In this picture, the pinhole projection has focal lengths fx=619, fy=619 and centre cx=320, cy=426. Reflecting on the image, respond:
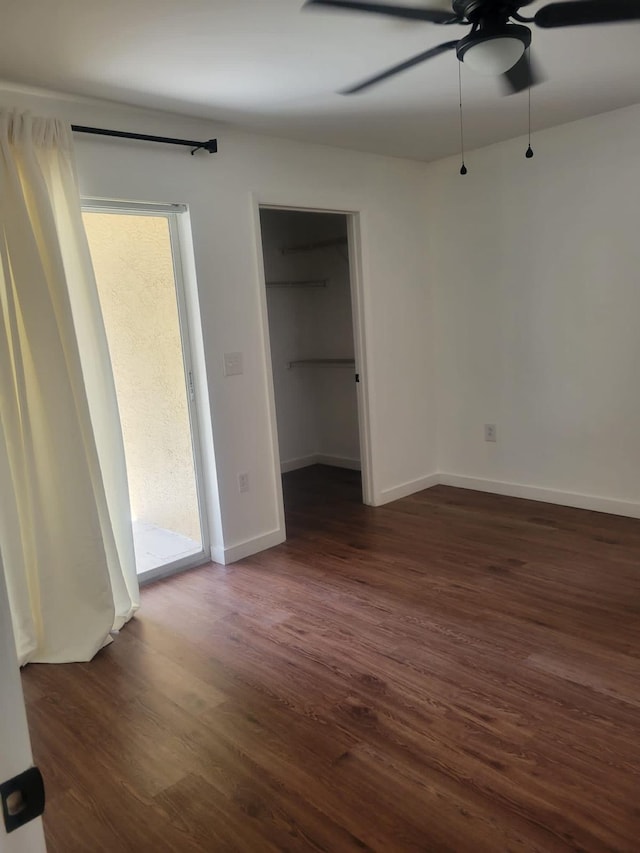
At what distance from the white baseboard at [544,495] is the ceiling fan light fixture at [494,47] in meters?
2.91

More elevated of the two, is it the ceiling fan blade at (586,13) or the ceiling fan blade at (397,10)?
the ceiling fan blade at (397,10)

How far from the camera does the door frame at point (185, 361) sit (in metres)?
3.40

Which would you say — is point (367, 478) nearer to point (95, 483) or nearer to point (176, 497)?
point (176, 497)

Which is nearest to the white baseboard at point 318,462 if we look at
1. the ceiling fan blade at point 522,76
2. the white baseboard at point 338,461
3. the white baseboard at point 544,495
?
the white baseboard at point 338,461

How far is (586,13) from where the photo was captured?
218 centimetres

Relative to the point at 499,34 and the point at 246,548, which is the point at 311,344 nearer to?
the point at 246,548

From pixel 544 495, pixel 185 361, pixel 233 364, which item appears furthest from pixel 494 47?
pixel 544 495

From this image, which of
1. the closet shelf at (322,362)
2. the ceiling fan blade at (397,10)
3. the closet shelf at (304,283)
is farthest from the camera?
the closet shelf at (304,283)

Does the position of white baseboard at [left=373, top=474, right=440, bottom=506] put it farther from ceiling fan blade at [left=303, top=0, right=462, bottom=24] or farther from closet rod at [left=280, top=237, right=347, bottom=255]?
ceiling fan blade at [left=303, top=0, right=462, bottom=24]

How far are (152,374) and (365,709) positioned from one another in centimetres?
223

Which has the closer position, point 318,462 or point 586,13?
point 586,13

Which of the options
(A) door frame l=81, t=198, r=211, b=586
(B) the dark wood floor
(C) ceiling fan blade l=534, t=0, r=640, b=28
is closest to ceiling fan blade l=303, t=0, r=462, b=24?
(C) ceiling fan blade l=534, t=0, r=640, b=28

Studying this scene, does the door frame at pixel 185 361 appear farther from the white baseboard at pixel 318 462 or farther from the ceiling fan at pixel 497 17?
the white baseboard at pixel 318 462

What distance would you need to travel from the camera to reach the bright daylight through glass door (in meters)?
3.41
